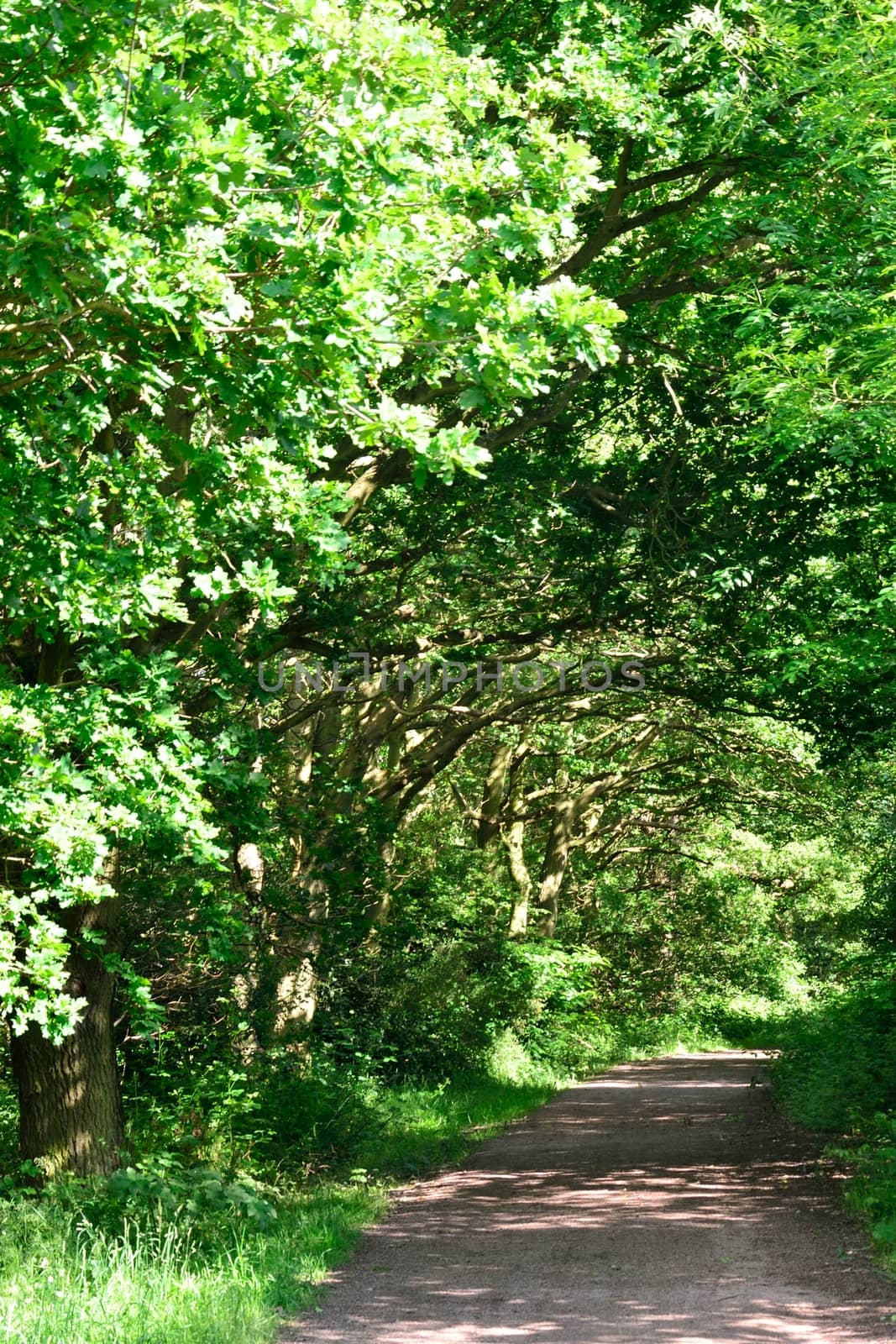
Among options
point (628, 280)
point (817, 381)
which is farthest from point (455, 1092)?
point (817, 381)

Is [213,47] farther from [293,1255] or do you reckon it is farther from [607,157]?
[293,1255]

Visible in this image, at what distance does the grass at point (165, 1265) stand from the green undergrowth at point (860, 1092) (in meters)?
Result: 3.93

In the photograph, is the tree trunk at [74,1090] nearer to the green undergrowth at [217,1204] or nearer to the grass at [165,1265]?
the green undergrowth at [217,1204]

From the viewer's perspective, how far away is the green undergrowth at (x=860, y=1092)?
35.0 feet

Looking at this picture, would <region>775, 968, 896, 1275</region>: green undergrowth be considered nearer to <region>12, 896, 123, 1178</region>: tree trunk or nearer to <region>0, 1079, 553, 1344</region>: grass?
<region>0, 1079, 553, 1344</region>: grass

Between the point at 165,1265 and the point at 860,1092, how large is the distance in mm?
8788

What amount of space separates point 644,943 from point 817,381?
32492 millimetres

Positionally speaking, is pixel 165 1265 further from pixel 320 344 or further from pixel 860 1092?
pixel 860 1092

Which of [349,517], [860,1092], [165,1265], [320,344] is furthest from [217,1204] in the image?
[860,1092]

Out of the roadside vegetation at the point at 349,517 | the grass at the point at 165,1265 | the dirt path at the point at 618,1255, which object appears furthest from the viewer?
the dirt path at the point at 618,1255

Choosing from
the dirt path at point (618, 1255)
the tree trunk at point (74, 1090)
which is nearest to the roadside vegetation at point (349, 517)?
the tree trunk at point (74, 1090)

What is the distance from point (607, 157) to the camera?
11.4 m

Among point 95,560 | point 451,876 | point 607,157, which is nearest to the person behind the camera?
point 95,560

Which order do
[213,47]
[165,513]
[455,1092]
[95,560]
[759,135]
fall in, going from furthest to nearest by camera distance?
[455,1092], [759,135], [165,513], [95,560], [213,47]
